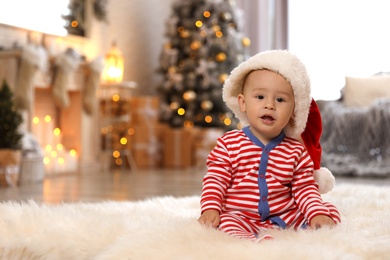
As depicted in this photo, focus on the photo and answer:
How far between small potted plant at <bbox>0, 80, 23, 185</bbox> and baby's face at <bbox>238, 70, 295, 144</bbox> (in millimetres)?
2816

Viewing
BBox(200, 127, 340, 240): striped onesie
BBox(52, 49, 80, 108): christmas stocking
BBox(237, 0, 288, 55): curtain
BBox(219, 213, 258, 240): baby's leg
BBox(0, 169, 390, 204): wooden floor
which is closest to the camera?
BBox(219, 213, 258, 240): baby's leg

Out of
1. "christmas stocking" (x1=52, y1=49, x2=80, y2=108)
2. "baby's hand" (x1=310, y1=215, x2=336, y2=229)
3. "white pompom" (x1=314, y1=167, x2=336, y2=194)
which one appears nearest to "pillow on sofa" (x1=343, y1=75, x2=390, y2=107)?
"christmas stocking" (x1=52, y1=49, x2=80, y2=108)

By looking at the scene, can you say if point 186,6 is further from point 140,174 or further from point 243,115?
point 243,115

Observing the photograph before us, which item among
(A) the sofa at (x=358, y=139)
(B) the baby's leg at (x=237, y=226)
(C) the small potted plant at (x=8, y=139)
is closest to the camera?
(B) the baby's leg at (x=237, y=226)

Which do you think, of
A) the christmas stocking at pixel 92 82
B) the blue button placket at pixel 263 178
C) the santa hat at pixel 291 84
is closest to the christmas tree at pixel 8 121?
the christmas stocking at pixel 92 82

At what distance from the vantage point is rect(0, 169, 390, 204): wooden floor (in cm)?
346

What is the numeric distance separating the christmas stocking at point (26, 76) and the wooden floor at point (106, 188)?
625 millimetres

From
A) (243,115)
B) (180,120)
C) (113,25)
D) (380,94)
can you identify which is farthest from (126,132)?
(243,115)

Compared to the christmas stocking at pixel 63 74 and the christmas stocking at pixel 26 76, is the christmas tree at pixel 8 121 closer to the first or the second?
the christmas stocking at pixel 26 76

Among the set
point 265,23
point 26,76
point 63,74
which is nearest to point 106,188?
point 26,76

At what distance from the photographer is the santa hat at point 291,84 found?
1.77 meters

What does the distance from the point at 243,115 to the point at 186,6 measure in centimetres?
526

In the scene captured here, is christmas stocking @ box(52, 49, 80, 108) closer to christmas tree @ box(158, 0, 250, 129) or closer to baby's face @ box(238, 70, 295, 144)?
christmas tree @ box(158, 0, 250, 129)

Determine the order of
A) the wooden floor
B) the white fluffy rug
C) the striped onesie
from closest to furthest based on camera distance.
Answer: the white fluffy rug, the striped onesie, the wooden floor
